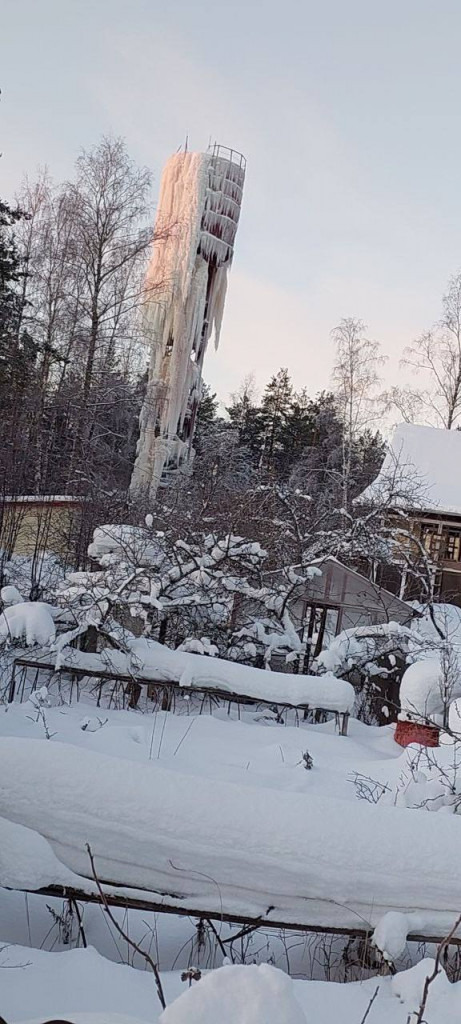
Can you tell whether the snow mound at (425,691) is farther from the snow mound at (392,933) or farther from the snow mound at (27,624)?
the snow mound at (392,933)

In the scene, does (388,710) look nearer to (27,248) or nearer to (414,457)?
(414,457)

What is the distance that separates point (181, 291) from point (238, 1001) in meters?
20.2

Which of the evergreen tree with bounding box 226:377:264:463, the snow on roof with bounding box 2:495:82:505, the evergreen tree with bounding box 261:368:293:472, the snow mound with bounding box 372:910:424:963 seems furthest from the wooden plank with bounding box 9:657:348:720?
the evergreen tree with bounding box 226:377:264:463

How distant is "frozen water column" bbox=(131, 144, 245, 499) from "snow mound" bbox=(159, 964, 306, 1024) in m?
18.4

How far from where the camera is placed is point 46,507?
14.0 meters

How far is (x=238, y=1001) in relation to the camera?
4.87 feet

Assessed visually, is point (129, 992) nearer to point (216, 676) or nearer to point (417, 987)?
point (417, 987)

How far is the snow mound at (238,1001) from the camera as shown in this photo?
146 cm

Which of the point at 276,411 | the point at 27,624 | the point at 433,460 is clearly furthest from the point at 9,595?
the point at 276,411

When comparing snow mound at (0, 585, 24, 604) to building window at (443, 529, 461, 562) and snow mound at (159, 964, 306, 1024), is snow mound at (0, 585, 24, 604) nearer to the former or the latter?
snow mound at (159, 964, 306, 1024)

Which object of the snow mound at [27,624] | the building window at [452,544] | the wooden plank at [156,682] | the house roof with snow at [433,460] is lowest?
the wooden plank at [156,682]

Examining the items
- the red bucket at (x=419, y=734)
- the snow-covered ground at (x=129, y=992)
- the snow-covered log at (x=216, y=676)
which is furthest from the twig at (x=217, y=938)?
the red bucket at (x=419, y=734)

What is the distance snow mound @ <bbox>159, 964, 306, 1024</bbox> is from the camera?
1.46 metres

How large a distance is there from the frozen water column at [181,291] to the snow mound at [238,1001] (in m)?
18.4
